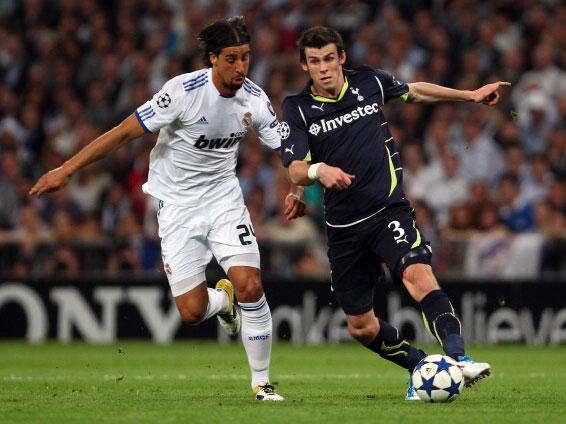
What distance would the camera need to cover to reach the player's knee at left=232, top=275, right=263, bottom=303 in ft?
29.7

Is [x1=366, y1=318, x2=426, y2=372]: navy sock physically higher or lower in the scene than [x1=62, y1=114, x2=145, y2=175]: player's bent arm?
lower

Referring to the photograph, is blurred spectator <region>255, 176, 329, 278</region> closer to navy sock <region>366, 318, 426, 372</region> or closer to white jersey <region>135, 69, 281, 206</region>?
white jersey <region>135, 69, 281, 206</region>

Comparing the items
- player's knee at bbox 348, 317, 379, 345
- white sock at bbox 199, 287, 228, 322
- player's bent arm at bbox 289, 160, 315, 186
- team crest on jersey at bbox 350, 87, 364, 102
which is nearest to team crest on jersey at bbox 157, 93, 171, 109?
player's bent arm at bbox 289, 160, 315, 186

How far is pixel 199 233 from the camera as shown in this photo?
9531 millimetres

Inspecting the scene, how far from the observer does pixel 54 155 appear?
736 inches

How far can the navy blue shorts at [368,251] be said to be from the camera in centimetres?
854

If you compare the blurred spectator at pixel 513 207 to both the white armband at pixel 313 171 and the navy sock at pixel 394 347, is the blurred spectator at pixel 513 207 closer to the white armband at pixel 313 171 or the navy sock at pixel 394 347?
the navy sock at pixel 394 347

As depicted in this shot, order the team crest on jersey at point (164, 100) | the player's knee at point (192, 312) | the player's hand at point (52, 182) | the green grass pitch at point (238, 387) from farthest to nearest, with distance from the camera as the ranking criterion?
the player's knee at point (192, 312) < the team crest on jersey at point (164, 100) < the player's hand at point (52, 182) < the green grass pitch at point (238, 387)

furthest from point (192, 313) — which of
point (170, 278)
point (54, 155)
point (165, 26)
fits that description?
point (165, 26)

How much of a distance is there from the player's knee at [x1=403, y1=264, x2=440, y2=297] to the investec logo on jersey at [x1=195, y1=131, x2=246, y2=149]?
1718 mm

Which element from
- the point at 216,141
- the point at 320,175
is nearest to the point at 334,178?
the point at 320,175

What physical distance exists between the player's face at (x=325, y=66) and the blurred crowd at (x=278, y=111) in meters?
7.24

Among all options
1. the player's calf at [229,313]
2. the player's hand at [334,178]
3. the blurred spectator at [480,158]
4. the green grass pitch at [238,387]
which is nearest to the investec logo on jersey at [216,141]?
the player's calf at [229,313]

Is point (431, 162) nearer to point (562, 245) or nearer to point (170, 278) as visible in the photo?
point (562, 245)
